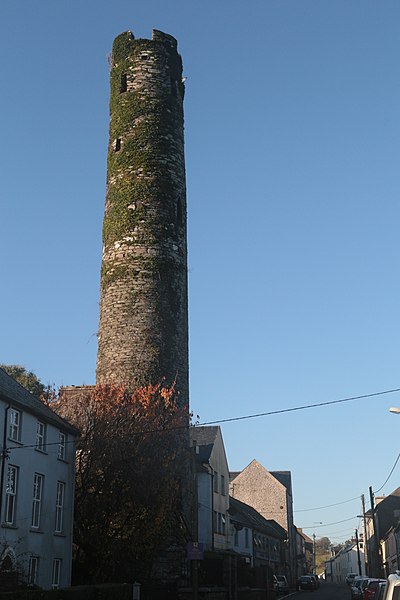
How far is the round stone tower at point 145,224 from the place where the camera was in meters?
26.8

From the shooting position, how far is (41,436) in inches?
873

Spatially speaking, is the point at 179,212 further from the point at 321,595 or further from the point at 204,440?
the point at 321,595

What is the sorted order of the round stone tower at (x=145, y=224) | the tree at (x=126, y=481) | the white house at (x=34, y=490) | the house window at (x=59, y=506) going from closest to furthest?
1. the white house at (x=34, y=490)
2. the house window at (x=59, y=506)
3. the tree at (x=126, y=481)
4. the round stone tower at (x=145, y=224)

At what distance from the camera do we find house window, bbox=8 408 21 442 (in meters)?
20.4

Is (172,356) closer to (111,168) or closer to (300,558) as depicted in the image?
(111,168)

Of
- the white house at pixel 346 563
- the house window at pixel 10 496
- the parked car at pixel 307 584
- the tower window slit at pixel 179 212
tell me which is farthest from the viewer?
the white house at pixel 346 563

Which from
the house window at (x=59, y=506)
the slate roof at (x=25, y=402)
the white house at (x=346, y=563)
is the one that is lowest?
the white house at (x=346, y=563)

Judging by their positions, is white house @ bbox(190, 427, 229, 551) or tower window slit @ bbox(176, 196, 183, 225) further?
white house @ bbox(190, 427, 229, 551)

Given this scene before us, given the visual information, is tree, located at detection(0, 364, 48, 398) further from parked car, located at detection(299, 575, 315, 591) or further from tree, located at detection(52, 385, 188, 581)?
parked car, located at detection(299, 575, 315, 591)

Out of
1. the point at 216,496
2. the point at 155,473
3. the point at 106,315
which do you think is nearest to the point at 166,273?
the point at 106,315

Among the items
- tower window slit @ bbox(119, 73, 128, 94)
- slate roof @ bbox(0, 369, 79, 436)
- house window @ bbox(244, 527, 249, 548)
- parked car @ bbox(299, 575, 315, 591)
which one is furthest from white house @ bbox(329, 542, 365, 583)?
slate roof @ bbox(0, 369, 79, 436)

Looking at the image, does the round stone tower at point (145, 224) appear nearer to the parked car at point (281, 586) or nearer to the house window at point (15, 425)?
the house window at point (15, 425)

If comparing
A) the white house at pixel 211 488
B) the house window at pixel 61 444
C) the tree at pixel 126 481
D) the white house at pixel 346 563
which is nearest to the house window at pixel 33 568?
the tree at pixel 126 481

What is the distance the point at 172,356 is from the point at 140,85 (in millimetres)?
11131
